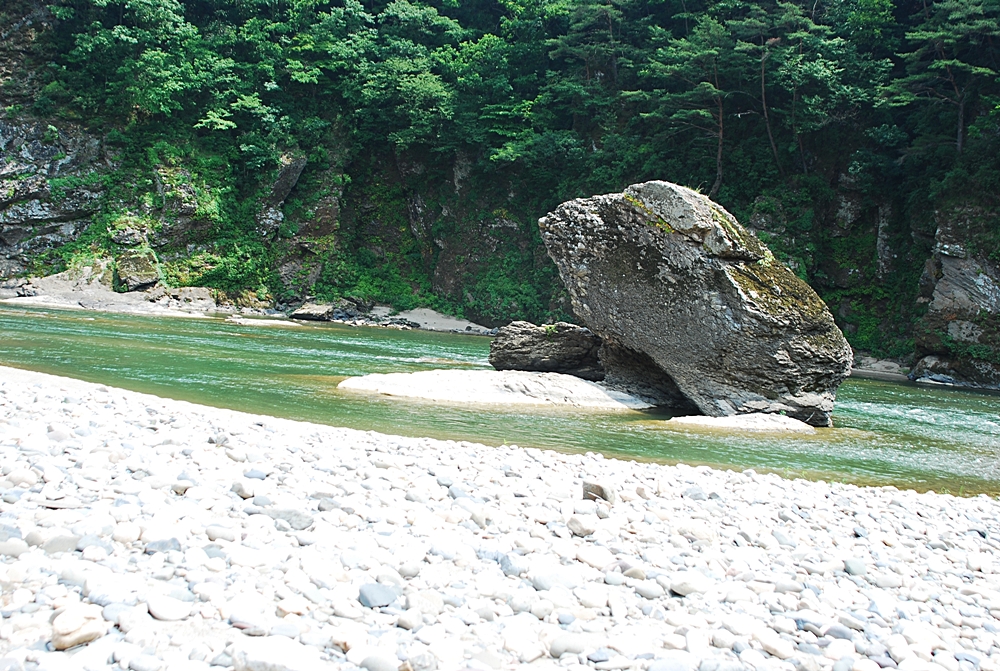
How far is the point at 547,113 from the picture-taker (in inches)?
1417

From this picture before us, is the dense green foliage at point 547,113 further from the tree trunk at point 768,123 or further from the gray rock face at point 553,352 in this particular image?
the gray rock face at point 553,352

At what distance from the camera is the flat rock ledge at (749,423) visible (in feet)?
37.1

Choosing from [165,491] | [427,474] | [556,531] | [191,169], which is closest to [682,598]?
[556,531]

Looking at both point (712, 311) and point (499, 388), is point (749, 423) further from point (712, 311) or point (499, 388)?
point (499, 388)

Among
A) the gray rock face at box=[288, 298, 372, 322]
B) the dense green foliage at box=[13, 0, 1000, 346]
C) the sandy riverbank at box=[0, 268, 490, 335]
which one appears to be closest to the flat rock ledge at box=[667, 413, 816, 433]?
the dense green foliage at box=[13, 0, 1000, 346]

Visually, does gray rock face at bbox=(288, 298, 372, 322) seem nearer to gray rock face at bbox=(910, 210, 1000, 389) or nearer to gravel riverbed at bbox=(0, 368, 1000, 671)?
gray rock face at bbox=(910, 210, 1000, 389)

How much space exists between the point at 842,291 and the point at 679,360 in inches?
776

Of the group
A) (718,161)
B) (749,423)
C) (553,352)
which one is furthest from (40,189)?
(749,423)

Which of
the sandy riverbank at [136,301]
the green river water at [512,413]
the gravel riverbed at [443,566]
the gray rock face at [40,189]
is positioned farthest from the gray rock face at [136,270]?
the gravel riverbed at [443,566]

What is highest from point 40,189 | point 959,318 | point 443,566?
point 40,189

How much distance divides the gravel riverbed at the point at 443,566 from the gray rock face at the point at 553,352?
28.3 feet

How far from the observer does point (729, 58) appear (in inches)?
1124

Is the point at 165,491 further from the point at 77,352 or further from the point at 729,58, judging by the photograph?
the point at 729,58

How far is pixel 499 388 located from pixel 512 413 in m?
1.59
